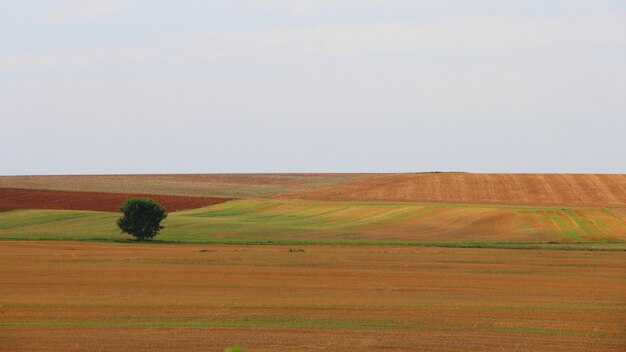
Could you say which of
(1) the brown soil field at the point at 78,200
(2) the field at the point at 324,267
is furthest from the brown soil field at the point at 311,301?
(1) the brown soil field at the point at 78,200

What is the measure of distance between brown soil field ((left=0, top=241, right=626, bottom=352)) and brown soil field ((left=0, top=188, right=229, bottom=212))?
111ft

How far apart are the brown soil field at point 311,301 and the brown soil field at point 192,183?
48.7 meters

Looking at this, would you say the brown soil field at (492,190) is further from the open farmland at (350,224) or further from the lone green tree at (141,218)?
the lone green tree at (141,218)

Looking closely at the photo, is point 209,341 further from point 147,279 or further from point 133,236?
point 133,236

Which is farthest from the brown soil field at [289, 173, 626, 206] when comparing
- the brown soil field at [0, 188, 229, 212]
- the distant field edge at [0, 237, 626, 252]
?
the distant field edge at [0, 237, 626, 252]

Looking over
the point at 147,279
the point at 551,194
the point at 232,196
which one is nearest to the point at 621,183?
the point at 551,194

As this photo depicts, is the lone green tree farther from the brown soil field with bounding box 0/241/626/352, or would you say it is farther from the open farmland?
the brown soil field with bounding box 0/241/626/352

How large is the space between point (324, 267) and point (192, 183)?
227ft

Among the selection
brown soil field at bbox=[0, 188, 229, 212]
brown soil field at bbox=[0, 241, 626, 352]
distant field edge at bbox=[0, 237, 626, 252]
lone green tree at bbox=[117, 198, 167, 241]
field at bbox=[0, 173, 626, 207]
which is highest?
field at bbox=[0, 173, 626, 207]

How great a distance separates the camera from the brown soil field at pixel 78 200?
289 ft

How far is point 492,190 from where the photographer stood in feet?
330

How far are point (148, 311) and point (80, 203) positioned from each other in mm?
62348

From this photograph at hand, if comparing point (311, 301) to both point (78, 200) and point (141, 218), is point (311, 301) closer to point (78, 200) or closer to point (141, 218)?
point (141, 218)

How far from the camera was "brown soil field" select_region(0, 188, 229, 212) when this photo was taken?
289 ft
